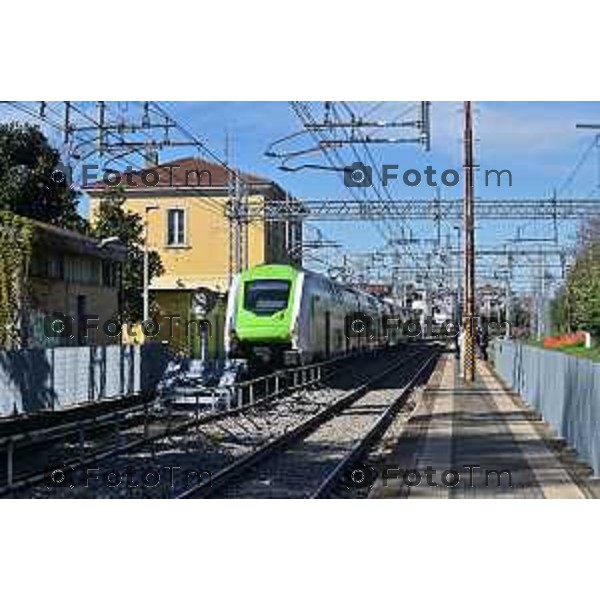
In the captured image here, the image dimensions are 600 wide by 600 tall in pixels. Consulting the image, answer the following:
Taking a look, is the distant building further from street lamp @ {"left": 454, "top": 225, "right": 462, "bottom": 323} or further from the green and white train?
street lamp @ {"left": 454, "top": 225, "right": 462, "bottom": 323}

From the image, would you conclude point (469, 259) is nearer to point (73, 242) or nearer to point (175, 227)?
point (73, 242)

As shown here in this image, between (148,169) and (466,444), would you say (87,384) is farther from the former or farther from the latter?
(148,169)

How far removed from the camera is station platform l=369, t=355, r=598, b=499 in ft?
37.4

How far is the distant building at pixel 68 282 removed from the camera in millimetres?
19844

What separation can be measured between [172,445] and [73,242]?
549 cm

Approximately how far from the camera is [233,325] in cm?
1892

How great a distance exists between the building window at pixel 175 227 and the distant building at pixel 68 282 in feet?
19.0

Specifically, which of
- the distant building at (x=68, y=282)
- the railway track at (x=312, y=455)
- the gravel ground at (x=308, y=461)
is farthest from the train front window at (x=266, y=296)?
the distant building at (x=68, y=282)

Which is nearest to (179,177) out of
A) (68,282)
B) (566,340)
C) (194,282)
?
(194,282)

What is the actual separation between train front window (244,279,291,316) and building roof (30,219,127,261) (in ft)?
7.05

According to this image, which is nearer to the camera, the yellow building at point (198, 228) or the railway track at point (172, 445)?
the railway track at point (172, 445)

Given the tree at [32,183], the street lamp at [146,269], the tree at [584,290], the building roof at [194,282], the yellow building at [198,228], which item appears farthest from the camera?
the tree at [584,290]

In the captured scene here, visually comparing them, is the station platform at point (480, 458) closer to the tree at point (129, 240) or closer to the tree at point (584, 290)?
the tree at point (584, 290)
